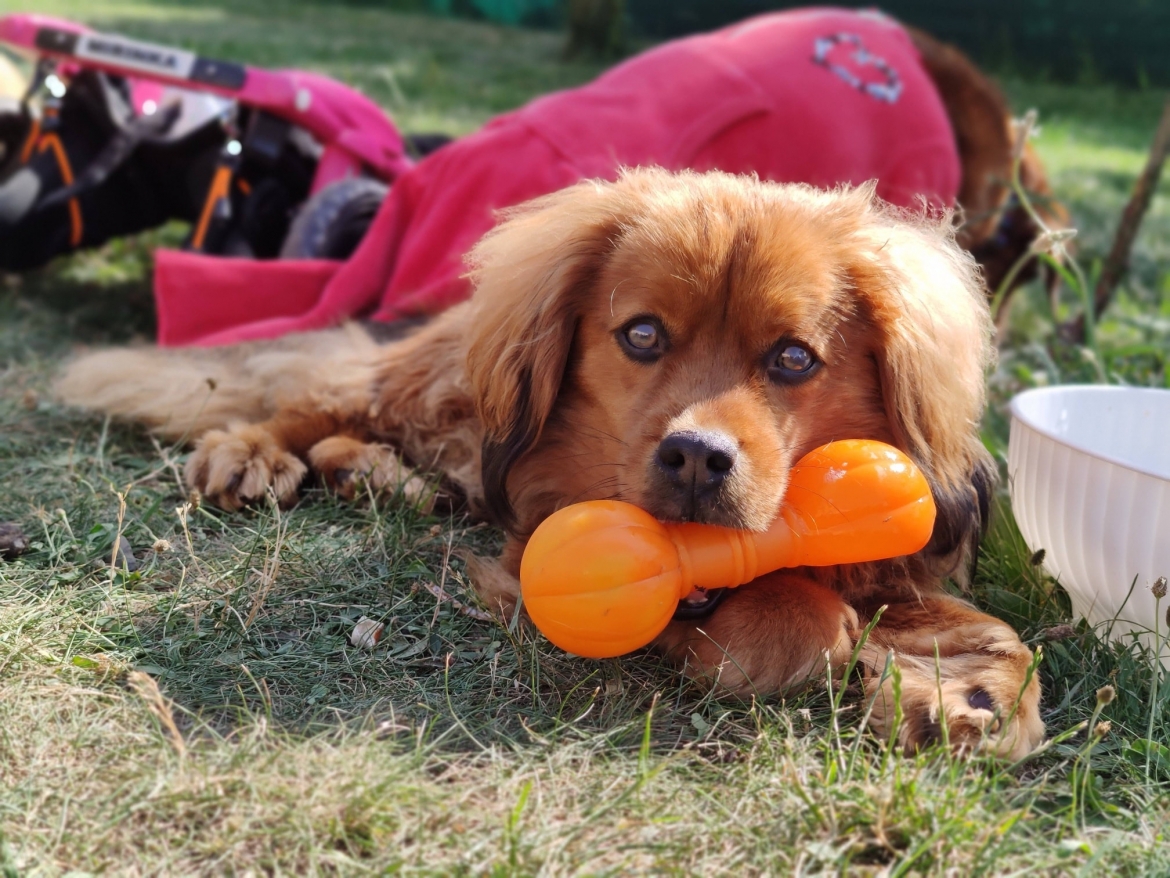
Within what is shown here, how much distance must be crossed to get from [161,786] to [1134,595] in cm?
211

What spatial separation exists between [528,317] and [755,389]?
2.07 feet

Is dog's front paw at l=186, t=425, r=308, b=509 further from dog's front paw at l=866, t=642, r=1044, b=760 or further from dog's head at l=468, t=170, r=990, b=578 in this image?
dog's front paw at l=866, t=642, r=1044, b=760

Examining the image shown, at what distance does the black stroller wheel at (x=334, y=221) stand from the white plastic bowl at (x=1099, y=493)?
288 centimetres

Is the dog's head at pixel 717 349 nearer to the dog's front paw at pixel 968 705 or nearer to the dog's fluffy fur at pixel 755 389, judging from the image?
the dog's fluffy fur at pixel 755 389

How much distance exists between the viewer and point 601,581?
2.23m

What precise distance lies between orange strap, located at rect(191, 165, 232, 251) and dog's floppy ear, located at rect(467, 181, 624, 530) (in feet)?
7.24

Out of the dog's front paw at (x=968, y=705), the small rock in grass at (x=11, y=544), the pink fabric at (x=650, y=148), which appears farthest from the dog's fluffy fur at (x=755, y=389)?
the pink fabric at (x=650, y=148)

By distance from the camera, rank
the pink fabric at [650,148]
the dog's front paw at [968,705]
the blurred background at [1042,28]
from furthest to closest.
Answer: the blurred background at [1042,28] < the pink fabric at [650,148] < the dog's front paw at [968,705]

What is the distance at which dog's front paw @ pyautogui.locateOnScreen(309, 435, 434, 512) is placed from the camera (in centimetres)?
320

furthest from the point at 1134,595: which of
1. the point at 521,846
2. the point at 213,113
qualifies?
the point at 213,113

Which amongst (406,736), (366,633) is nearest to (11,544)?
(366,633)

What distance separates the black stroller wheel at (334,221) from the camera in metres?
4.64

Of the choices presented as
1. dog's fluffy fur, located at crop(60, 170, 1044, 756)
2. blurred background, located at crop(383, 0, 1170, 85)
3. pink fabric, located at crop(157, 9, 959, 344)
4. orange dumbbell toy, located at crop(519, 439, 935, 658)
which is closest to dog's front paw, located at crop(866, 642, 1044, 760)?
dog's fluffy fur, located at crop(60, 170, 1044, 756)

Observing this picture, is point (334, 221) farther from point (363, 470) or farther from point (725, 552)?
point (725, 552)
